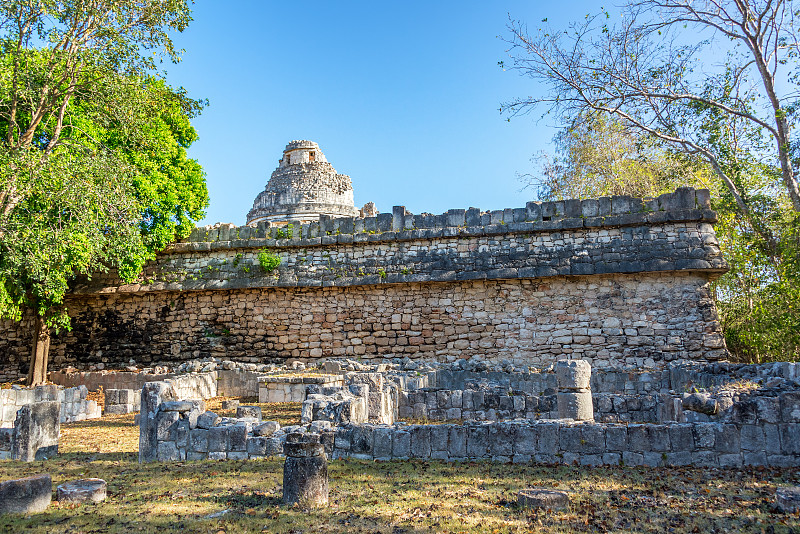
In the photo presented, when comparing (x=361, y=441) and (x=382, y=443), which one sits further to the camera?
(x=361, y=441)

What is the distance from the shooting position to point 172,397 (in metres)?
8.68

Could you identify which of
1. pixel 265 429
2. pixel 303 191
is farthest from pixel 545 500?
pixel 303 191

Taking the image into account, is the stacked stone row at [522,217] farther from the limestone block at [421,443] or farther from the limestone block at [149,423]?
the limestone block at [149,423]

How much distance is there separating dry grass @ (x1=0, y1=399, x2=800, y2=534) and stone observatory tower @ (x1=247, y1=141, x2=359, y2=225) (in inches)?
965

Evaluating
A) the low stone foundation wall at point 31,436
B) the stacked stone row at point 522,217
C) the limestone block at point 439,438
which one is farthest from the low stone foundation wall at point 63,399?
the limestone block at point 439,438

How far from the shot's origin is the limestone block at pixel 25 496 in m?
5.28

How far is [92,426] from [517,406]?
26.2 ft

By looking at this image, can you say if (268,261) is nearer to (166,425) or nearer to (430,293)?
(430,293)

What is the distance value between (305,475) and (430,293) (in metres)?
11.3

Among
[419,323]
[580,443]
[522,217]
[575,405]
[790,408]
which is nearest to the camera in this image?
[790,408]

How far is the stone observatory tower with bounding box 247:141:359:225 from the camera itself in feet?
103

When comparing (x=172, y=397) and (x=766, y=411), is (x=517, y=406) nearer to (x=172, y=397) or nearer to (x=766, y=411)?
(x=766, y=411)

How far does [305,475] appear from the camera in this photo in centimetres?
550

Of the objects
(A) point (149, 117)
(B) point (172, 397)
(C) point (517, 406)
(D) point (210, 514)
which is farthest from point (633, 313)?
(A) point (149, 117)
